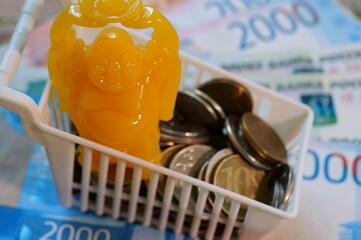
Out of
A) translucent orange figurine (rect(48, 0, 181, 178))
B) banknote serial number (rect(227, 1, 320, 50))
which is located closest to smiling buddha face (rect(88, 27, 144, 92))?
translucent orange figurine (rect(48, 0, 181, 178))

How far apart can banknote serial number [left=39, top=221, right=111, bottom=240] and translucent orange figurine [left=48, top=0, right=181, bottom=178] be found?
12cm

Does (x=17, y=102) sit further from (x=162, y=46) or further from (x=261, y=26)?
(x=261, y=26)

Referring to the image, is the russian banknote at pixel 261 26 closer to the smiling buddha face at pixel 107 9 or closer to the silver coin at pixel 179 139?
the silver coin at pixel 179 139

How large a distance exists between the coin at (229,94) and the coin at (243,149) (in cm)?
4

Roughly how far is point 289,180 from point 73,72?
24 cm

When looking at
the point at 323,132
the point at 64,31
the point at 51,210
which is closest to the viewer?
the point at 64,31

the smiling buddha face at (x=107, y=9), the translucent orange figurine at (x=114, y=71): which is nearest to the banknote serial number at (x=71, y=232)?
the translucent orange figurine at (x=114, y=71)

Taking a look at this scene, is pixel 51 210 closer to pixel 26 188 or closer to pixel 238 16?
pixel 26 188

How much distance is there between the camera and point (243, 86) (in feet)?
1.90

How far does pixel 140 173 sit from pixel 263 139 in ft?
0.49

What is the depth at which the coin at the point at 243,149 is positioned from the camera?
539 millimetres

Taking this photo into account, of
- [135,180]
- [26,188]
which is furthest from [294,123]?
[26,188]

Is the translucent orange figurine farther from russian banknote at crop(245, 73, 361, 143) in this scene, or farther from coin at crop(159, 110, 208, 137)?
russian banknote at crop(245, 73, 361, 143)

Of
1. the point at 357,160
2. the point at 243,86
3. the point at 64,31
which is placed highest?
the point at 64,31
